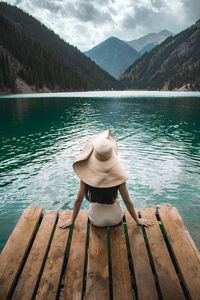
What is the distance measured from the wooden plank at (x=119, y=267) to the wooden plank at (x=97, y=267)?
0.11 metres

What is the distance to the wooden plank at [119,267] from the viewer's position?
90.7 inches

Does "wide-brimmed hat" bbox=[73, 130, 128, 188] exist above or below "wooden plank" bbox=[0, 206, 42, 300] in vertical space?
above

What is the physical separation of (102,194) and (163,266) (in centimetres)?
134

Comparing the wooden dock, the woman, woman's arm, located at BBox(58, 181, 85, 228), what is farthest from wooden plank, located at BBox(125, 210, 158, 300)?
woman's arm, located at BBox(58, 181, 85, 228)

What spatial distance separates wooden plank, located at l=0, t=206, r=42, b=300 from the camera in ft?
7.91

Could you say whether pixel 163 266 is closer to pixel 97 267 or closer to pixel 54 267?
pixel 97 267

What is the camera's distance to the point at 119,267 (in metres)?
2.64

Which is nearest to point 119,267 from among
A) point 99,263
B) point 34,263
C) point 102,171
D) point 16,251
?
point 99,263

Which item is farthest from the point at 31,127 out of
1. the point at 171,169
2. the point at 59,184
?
the point at 171,169

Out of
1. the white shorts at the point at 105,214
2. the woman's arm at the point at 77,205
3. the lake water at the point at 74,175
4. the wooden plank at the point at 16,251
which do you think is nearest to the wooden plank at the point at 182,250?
the white shorts at the point at 105,214

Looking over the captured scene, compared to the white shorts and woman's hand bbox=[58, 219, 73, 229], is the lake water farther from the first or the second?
the white shorts

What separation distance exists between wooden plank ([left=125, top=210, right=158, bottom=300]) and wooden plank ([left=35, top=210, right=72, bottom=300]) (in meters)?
1.08

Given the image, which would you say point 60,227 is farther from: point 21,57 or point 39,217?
point 21,57

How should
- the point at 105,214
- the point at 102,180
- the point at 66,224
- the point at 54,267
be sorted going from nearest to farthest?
the point at 54,267 → the point at 102,180 → the point at 105,214 → the point at 66,224
